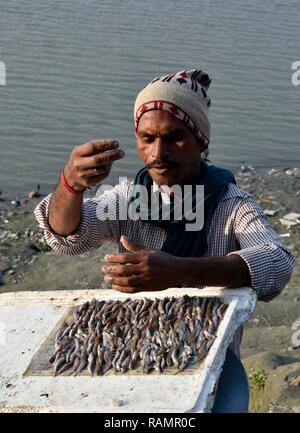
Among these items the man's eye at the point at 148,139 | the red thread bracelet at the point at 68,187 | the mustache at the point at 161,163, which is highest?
the man's eye at the point at 148,139

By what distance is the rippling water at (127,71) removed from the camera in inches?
498

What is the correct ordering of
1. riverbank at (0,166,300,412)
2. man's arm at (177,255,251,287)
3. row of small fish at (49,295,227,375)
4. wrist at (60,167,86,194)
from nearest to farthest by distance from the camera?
row of small fish at (49,295,227,375) < man's arm at (177,255,251,287) < wrist at (60,167,86,194) < riverbank at (0,166,300,412)

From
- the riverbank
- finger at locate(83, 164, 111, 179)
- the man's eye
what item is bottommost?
the riverbank

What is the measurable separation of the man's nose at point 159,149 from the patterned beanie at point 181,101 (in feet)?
0.48

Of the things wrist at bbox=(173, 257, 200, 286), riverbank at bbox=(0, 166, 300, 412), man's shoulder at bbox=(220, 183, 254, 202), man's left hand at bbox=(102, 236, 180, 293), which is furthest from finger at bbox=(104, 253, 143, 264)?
riverbank at bbox=(0, 166, 300, 412)

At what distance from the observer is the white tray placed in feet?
9.56

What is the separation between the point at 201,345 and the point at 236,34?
49.2 ft

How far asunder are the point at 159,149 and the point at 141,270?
0.70 m

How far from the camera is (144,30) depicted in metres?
17.4

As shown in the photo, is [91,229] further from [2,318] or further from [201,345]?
[201,345]

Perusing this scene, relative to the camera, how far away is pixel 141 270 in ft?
11.1

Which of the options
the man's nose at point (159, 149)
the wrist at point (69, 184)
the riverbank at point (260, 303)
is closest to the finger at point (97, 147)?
the wrist at point (69, 184)

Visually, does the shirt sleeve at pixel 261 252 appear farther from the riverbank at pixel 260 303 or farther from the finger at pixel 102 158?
the riverbank at pixel 260 303

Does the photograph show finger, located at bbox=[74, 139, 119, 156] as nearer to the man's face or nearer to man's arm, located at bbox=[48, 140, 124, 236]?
man's arm, located at bbox=[48, 140, 124, 236]
